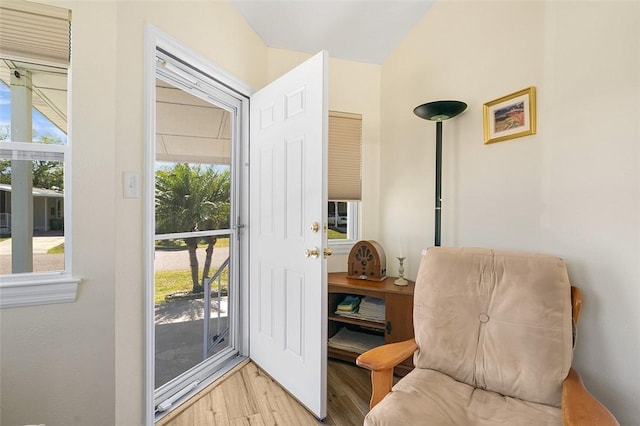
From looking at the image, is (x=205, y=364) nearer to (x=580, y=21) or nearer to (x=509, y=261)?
(x=509, y=261)

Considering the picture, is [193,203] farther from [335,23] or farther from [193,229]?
[335,23]

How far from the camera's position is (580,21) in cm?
131

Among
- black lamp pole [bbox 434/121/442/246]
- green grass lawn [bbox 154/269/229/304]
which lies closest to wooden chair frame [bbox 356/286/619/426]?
black lamp pole [bbox 434/121/442/246]

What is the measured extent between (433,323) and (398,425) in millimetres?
551

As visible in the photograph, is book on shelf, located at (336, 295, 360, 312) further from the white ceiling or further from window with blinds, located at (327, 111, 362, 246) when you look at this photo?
the white ceiling

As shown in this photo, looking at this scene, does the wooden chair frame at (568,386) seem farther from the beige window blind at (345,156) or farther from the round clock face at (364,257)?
the beige window blind at (345,156)

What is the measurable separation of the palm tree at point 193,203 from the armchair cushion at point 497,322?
140 cm

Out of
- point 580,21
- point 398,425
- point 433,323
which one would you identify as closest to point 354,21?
point 580,21

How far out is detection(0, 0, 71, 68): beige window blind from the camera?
1133 mm

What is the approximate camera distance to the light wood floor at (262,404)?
63.1 inches

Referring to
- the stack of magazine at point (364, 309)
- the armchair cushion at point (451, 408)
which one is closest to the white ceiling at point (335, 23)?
the stack of magazine at point (364, 309)

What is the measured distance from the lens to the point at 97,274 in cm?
128

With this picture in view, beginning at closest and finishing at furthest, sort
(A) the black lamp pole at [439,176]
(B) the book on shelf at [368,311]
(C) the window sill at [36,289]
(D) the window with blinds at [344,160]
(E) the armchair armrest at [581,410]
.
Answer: (E) the armchair armrest at [581,410] < (C) the window sill at [36,289] < (A) the black lamp pole at [439,176] < (B) the book on shelf at [368,311] < (D) the window with blinds at [344,160]

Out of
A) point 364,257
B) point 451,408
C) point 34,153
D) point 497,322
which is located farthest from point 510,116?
point 34,153
